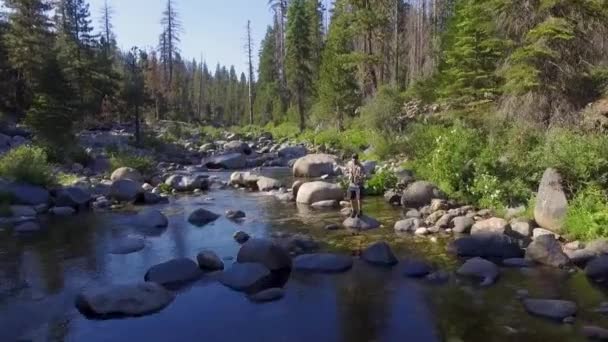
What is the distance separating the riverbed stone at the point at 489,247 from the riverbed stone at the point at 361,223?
3073mm

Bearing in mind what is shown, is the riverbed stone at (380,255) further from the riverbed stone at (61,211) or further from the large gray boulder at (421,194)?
the riverbed stone at (61,211)

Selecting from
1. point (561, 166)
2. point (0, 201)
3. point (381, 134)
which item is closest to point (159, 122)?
point (381, 134)

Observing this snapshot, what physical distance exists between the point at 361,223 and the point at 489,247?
13.1ft

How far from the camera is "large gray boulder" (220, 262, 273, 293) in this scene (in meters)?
10.4

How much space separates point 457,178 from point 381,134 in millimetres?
11572

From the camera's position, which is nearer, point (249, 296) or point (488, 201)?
point (249, 296)

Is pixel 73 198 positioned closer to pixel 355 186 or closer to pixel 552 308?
pixel 355 186

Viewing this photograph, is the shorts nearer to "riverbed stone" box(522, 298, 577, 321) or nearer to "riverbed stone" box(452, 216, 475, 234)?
"riverbed stone" box(452, 216, 475, 234)

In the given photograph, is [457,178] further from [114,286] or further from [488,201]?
[114,286]

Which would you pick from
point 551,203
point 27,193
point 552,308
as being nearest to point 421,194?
point 551,203

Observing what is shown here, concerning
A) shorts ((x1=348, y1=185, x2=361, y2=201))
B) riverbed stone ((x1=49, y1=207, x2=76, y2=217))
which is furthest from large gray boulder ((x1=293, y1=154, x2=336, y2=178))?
riverbed stone ((x1=49, y1=207, x2=76, y2=217))

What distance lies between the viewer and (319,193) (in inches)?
748

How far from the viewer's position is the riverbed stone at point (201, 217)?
16370mm

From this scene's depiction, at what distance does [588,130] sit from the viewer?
16750 mm
